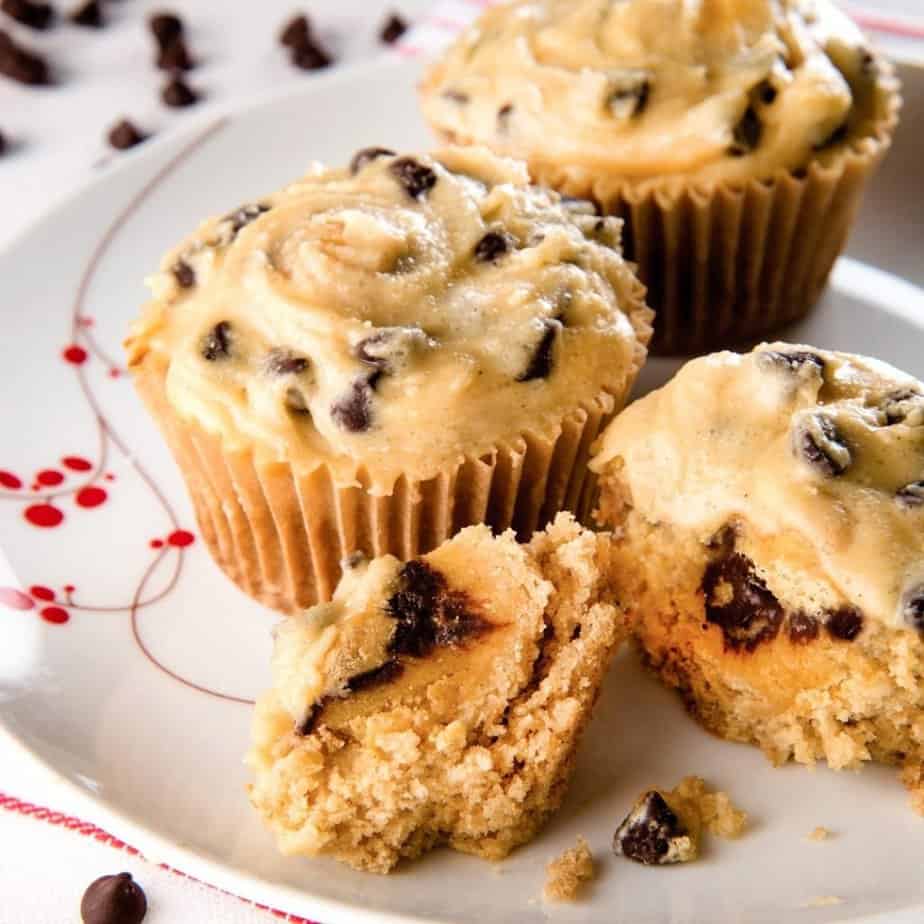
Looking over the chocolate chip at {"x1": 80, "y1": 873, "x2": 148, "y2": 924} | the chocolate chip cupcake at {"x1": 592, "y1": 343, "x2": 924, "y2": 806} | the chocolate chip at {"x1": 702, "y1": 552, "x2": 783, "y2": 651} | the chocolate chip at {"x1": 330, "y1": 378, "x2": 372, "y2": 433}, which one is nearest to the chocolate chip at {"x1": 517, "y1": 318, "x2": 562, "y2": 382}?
the chocolate chip cupcake at {"x1": 592, "y1": 343, "x2": 924, "y2": 806}

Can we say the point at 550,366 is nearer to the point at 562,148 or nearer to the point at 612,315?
the point at 612,315

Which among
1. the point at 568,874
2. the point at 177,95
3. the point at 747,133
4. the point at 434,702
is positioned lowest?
the point at 177,95

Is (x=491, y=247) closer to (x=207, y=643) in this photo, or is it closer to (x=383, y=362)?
(x=383, y=362)

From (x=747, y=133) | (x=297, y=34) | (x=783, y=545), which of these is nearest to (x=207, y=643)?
(x=783, y=545)

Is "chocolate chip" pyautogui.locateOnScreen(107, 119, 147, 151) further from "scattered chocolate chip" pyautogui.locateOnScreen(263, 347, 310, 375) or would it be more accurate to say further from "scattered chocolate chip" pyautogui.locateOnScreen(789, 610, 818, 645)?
"scattered chocolate chip" pyautogui.locateOnScreen(789, 610, 818, 645)

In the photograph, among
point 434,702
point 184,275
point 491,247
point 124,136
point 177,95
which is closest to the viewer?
point 434,702

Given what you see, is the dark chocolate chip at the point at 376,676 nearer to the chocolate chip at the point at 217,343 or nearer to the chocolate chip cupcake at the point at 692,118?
the chocolate chip at the point at 217,343

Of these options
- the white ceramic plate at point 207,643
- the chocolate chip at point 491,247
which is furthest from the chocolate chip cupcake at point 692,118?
the chocolate chip at point 491,247
